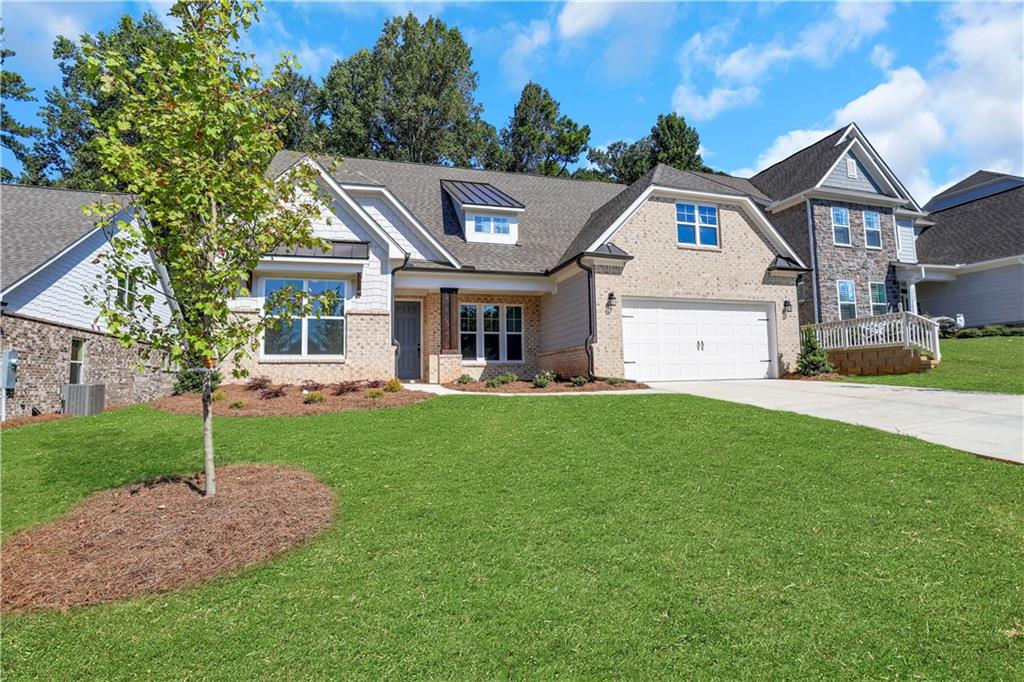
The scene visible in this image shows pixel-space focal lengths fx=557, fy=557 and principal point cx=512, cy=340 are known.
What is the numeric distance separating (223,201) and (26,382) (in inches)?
450

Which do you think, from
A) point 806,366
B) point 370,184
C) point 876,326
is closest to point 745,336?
point 806,366

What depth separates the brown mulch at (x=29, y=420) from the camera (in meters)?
11.3

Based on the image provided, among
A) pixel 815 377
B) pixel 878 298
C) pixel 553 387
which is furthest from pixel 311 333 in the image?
pixel 878 298

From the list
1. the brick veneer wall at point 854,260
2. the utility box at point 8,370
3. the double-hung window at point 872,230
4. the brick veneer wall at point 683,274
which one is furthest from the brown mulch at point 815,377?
the utility box at point 8,370

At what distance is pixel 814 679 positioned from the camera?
10.5ft

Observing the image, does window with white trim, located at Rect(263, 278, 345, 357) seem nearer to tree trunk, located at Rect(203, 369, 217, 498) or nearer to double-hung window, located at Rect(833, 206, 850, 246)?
tree trunk, located at Rect(203, 369, 217, 498)

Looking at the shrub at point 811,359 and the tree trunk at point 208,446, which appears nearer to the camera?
the tree trunk at point 208,446

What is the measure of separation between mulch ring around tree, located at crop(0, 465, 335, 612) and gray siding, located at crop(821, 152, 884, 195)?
23693 mm

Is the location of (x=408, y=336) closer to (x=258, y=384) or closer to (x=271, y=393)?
(x=258, y=384)

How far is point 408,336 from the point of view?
17938mm

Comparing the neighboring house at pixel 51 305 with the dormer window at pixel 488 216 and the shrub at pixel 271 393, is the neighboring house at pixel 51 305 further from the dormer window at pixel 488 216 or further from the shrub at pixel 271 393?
the dormer window at pixel 488 216

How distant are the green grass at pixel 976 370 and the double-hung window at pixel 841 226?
17.5ft

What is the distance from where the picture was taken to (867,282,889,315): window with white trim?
22750 millimetres

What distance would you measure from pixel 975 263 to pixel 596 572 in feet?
92.6
